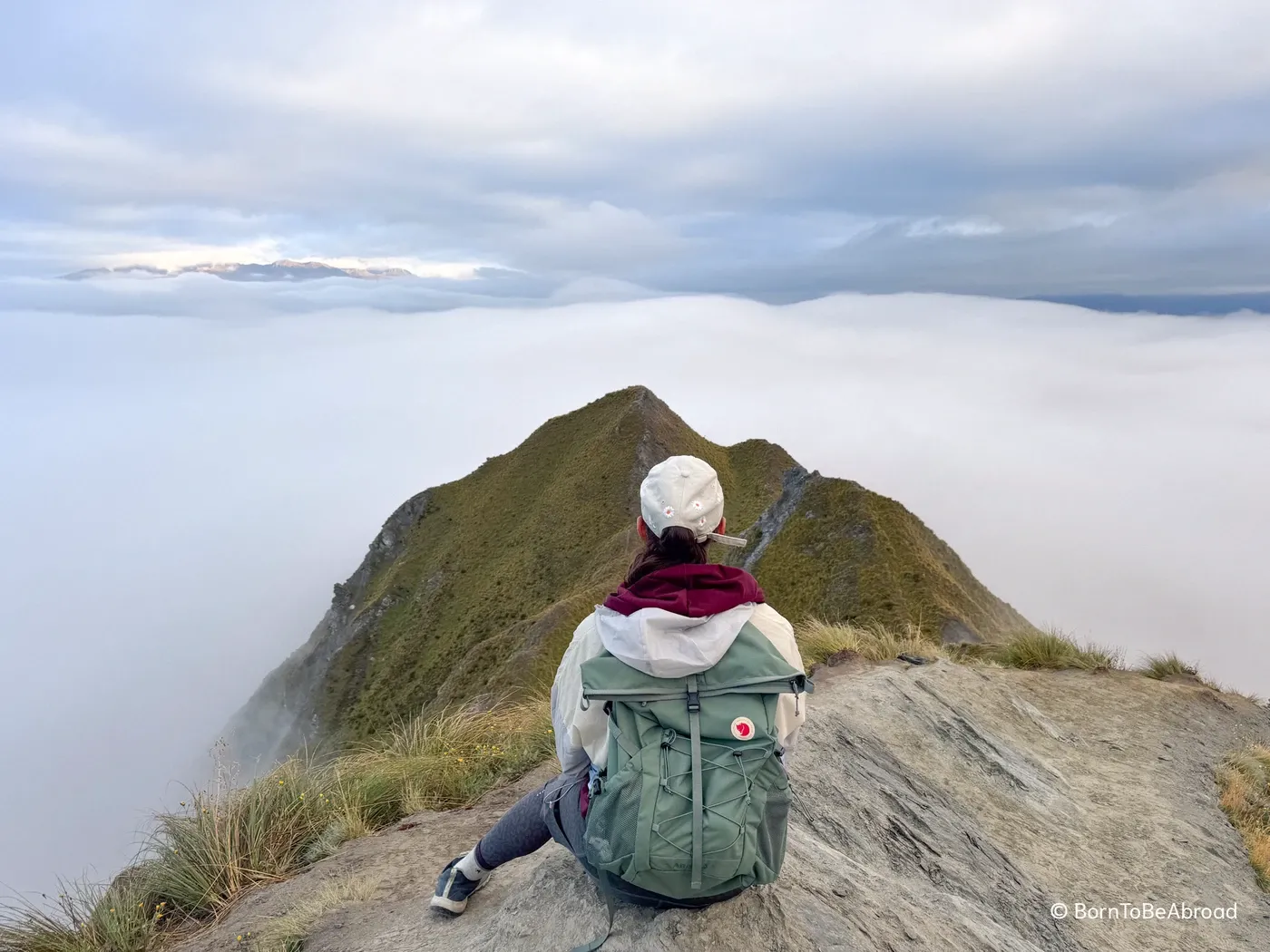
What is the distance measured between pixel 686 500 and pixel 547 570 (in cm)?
5595

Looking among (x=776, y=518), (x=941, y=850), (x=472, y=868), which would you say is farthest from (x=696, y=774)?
(x=776, y=518)

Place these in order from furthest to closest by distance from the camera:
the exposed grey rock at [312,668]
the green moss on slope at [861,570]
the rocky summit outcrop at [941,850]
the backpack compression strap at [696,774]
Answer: the exposed grey rock at [312,668]
the green moss on slope at [861,570]
the rocky summit outcrop at [941,850]
the backpack compression strap at [696,774]

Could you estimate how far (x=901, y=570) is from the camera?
30688 millimetres

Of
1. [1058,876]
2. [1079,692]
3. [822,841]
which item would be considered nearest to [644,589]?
[822,841]

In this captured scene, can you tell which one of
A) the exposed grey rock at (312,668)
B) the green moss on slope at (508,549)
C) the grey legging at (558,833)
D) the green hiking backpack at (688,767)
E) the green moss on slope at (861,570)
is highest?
the green hiking backpack at (688,767)

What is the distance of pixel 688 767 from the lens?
329 cm

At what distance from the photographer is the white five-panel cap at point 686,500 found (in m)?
3.57

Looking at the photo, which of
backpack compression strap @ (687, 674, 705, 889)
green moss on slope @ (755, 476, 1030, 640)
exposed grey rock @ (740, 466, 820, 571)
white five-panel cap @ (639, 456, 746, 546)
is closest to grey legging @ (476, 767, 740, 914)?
backpack compression strap @ (687, 674, 705, 889)

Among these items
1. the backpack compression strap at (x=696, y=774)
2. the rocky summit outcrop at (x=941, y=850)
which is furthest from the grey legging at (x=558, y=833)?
the backpack compression strap at (x=696, y=774)

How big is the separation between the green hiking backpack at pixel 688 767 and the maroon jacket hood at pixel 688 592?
179 mm

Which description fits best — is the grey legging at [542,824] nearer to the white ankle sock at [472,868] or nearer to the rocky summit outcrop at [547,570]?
the white ankle sock at [472,868]

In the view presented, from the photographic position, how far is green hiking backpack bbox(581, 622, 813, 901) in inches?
129

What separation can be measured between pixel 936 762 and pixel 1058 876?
5.21ft

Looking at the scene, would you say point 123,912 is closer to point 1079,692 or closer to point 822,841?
point 822,841
